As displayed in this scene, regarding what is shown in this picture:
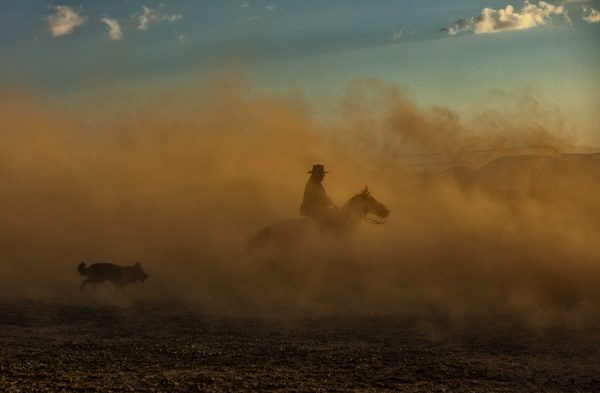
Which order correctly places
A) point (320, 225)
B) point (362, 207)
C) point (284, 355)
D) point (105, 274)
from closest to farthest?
point (284, 355) → point (105, 274) → point (320, 225) → point (362, 207)

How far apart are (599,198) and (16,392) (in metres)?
39.2

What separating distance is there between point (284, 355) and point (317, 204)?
34.5 feet

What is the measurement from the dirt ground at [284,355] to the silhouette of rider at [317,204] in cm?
650

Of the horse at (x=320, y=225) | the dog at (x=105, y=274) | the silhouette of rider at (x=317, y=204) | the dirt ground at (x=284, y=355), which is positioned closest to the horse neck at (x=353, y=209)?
the horse at (x=320, y=225)

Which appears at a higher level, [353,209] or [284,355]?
[353,209]

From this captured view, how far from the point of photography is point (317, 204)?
23.3 meters

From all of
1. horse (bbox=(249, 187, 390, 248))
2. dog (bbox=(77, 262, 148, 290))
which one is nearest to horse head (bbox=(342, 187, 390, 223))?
horse (bbox=(249, 187, 390, 248))

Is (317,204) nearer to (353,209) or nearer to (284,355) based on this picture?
(353,209)

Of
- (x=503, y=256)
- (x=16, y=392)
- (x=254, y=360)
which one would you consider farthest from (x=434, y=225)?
(x=16, y=392)

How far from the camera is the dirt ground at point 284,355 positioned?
441 inches

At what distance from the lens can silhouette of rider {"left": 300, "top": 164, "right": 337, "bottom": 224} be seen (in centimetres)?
2312

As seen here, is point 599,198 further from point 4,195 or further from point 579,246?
point 4,195

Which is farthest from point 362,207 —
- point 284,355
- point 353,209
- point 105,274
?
point 284,355

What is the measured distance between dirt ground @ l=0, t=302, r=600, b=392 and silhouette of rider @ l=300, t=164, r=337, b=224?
6500 mm
